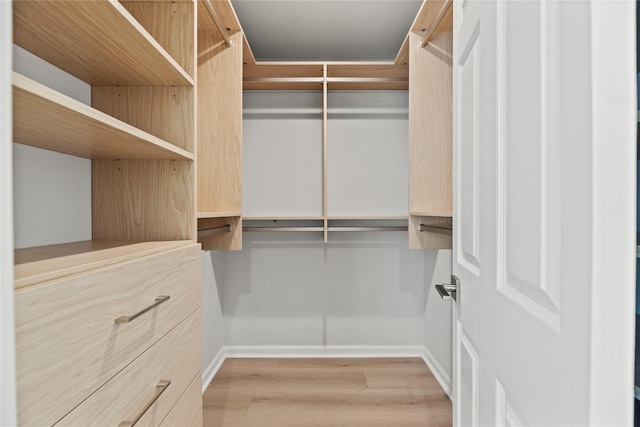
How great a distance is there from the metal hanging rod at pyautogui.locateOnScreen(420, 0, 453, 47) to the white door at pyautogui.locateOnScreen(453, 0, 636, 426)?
834 millimetres

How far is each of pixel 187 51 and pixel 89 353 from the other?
1.01 metres

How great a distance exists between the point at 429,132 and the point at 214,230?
1.26 meters

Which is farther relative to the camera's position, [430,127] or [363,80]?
[363,80]

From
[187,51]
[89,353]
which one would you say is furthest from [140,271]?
[187,51]

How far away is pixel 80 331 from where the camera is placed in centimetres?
62

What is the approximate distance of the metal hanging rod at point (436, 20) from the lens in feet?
5.17

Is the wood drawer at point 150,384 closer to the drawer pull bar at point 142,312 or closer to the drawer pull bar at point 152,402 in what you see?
the drawer pull bar at point 152,402

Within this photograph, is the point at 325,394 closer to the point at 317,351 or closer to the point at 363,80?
the point at 317,351

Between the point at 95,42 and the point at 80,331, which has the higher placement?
the point at 95,42

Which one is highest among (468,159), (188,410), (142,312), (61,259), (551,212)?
(468,159)

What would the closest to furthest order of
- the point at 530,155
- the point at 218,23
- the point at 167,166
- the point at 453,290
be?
the point at 530,155
the point at 453,290
the point at 167,166
the point at 218,23

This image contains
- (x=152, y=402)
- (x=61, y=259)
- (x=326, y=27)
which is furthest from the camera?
(x=326, y=27)

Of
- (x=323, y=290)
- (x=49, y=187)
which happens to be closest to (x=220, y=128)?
(x=49, y=187)

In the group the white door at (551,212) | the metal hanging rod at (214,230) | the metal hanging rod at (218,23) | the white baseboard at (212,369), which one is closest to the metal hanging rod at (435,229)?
the white door at (551,212)
